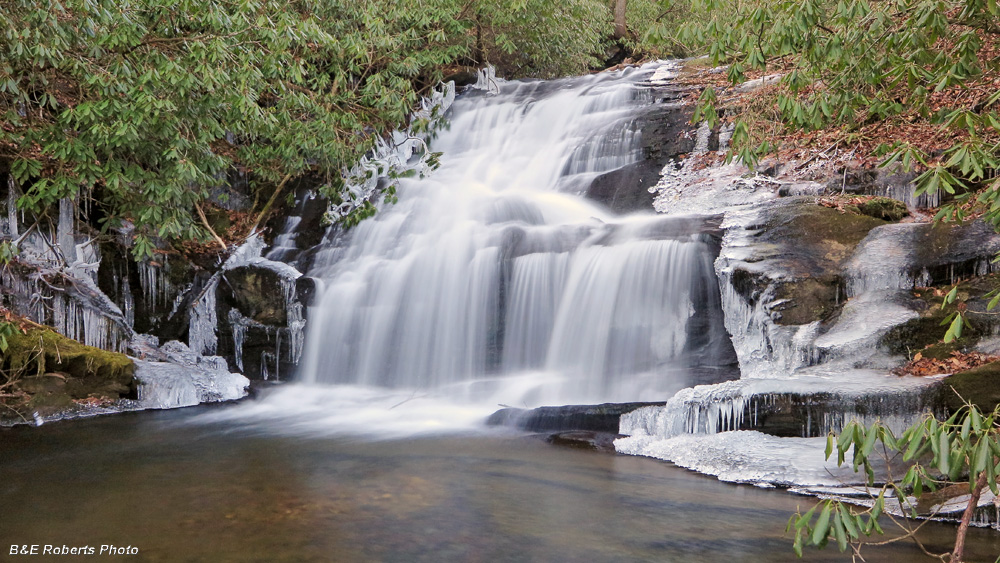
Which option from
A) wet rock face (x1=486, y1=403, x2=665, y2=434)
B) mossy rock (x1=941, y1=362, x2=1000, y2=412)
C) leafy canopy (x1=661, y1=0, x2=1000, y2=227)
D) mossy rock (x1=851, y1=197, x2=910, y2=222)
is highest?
leafy canopy (x1=661, y1=0, x2=1000, y2=227)

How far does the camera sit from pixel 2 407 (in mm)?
8031

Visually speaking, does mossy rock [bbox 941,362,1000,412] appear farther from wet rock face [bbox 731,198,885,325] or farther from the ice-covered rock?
the ice-covered rock

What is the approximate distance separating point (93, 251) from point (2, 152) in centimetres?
160

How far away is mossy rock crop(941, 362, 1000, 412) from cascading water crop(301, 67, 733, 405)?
2389 mm

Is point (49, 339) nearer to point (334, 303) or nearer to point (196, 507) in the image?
point (334, 303)

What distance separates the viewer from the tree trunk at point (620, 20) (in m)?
21.2

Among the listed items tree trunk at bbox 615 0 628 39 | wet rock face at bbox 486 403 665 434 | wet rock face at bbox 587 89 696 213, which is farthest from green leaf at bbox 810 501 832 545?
tree trunk at bbox 615 0 628 39

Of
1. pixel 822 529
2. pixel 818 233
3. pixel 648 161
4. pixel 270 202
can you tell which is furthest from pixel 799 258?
pixel 270 202

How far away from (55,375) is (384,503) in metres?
5.37

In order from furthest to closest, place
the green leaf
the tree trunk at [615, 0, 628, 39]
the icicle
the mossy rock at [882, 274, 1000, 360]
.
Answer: the tree trunk at [615, 0, 628, 39]
the icicle
the mossy rock at [882, 274, 1000, 360]
the green leaf

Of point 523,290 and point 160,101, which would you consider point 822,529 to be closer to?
point 523,290

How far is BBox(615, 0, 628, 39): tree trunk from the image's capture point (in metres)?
21.2

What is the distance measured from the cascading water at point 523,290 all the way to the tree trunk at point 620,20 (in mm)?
8927

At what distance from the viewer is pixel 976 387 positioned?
5520mm
